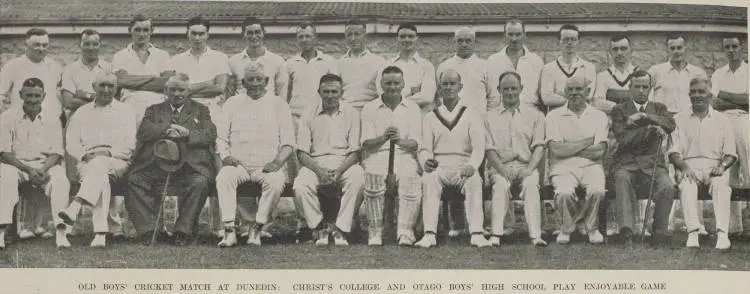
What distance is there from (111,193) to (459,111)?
275cm

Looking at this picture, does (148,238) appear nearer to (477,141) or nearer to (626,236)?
(477,141)

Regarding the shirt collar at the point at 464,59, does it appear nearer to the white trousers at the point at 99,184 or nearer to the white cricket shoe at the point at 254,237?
the white cricket shoe at the point at 254,237

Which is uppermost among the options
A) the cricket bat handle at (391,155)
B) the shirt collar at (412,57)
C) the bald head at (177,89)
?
the shirt collar at (412,57)

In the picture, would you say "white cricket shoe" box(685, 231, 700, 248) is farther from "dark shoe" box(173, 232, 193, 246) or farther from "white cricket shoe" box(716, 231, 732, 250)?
"dark shoe" box(173, 232, 193, 246)

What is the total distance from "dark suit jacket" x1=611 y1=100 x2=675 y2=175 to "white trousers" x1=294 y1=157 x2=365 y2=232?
2.06 metres

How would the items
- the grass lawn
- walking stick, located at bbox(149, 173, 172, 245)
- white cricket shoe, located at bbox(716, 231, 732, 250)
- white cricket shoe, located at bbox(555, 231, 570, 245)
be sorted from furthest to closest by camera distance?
1. white cricket shoe, located at bbox(716, 231, 732, 250)
2. white cricket shoe, located at bbox(555, 231, 570, 245)
3. walking stick, located at bbox(149, 173, 172, 245)
4. the grass lawn

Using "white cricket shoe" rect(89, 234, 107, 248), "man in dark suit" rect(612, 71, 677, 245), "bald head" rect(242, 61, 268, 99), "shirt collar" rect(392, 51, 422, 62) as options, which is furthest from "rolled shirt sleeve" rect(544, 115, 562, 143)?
"white cricket shoe" rect(89, 234, 107, 248)

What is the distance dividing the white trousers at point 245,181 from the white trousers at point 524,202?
5.36ft

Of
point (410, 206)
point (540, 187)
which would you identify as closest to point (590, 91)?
point (540, 187)

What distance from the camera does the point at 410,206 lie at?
7.77m

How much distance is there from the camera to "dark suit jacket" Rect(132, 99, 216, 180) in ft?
25.6

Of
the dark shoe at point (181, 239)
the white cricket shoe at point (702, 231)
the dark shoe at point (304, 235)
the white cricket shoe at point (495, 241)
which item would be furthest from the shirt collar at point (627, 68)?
the dark shoe at point (181, 239)

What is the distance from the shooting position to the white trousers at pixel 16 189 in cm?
773

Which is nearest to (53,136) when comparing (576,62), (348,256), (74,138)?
(74,138)
